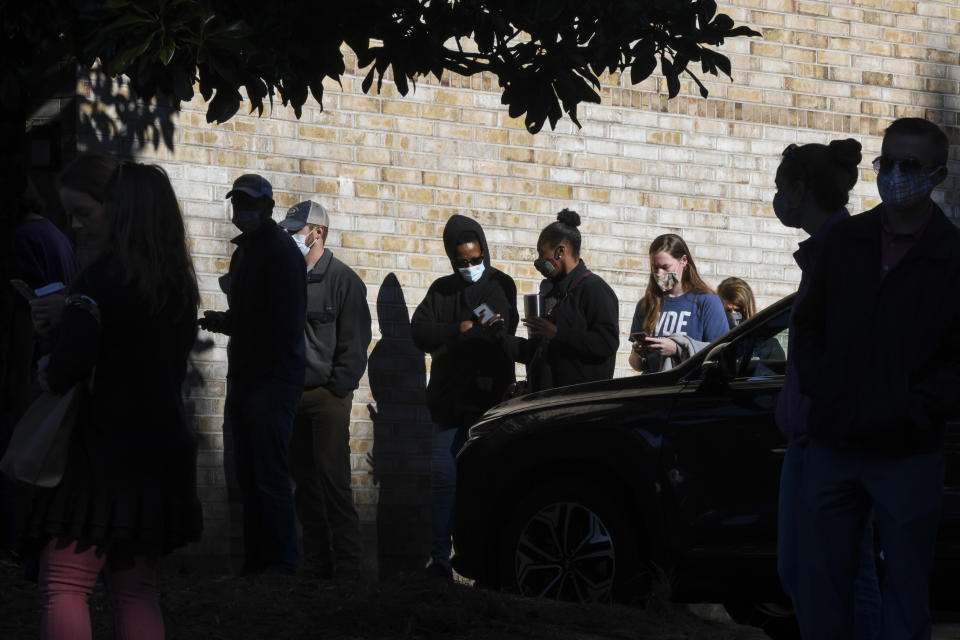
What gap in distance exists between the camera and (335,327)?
9.47 metres

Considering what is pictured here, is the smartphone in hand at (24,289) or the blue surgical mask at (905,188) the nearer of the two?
the smartphone in hand at (24,289)

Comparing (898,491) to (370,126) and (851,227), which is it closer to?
(851,227)

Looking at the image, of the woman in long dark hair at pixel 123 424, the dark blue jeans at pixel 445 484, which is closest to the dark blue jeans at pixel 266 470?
the dark blue jeans at pixel 445 484

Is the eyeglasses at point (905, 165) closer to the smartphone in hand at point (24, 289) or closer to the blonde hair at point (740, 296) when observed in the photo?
the smartphone in hand at point (24, 289)

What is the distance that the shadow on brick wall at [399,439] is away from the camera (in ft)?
35.2

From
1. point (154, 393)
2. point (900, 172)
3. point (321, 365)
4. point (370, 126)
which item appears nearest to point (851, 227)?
point (900, 172)

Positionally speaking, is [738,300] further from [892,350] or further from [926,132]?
[892,350]

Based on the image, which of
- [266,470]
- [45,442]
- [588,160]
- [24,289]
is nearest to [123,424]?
[45,442]

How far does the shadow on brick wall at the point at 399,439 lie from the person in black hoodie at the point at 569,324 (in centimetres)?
193

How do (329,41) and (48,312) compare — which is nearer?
(48,312)

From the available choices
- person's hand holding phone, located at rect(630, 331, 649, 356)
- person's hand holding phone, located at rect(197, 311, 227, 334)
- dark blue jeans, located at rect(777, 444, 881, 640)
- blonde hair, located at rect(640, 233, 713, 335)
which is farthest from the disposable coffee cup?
dark blue jeans, located at rect(777, 444, 881, 640)

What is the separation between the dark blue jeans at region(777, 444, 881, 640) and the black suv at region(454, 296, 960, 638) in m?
1.73

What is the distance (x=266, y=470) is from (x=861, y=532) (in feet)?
12.9

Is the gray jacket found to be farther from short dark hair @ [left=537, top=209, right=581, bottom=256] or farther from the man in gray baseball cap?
short dark hair @ [left=537, top=209, right=581, bottom=256]
